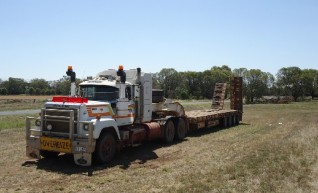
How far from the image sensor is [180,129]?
17766 mm

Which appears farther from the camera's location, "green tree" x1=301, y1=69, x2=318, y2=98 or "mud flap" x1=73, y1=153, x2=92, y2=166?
"green tree" x1=301, y1=69, x2=318, y2=98

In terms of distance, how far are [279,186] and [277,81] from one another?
310ft

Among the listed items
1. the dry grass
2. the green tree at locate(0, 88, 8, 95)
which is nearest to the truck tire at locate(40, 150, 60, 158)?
the dry grass

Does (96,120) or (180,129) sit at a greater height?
(96,120)

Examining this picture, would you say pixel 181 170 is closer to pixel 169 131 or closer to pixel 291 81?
pixel 169 131

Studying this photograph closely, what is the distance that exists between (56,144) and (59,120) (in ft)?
2.42

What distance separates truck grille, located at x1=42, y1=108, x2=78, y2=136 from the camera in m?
11.3

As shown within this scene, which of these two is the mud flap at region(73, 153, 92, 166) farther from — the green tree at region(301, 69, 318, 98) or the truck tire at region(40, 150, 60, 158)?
the green tree at region(301, 69, 318, 98)

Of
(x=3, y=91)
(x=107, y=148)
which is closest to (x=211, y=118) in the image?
(x=107, y=148)

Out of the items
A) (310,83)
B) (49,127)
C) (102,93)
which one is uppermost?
(310,83)

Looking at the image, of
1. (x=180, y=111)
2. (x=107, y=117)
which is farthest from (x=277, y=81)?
(x=107, y=117)

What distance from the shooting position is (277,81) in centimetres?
9850

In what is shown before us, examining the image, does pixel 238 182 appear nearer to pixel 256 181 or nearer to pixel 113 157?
pixel 256 181

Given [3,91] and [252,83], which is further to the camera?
[3,91]
